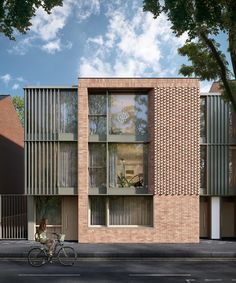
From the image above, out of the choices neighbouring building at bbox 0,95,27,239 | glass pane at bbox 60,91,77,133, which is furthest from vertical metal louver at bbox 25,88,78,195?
neighbouring building at bbox 0,95,27,239

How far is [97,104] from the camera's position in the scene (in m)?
19.8

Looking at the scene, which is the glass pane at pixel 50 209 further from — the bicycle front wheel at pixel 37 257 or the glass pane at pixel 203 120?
the glass pane at pixel 203 120

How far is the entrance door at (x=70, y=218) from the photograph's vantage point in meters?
20.2

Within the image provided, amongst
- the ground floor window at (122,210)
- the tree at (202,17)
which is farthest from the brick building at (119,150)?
the tree at (202,17)

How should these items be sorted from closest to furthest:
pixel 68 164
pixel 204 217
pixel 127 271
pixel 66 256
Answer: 1. pixel 127 271
2. pixel 66 256
3. pixel 68 164
4. pixel 204 217

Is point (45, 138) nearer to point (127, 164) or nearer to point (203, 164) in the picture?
point (127, 164)

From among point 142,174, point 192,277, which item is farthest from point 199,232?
point 192,277

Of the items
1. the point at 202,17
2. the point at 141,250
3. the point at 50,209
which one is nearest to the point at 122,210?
the point at 141,250

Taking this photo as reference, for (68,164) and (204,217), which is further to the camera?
(204,217)

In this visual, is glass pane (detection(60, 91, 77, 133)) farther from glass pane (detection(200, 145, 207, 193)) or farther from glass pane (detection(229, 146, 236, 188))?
glass pane (detection(229, 146, 236, 188))

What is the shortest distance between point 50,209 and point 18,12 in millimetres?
13847

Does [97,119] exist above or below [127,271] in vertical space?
above

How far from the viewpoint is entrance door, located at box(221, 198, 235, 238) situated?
2119 cm

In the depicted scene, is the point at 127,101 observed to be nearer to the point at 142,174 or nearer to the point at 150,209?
the point at 142,174
